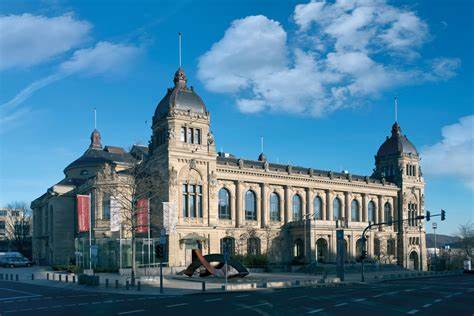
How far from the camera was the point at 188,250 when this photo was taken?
67250 mm

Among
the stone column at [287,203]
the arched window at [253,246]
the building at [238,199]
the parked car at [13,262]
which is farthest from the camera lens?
the parked car at [13,262]

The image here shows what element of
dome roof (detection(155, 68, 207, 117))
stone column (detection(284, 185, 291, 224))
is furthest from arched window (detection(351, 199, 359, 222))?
dome roof (detection(155, 68, 207, 117))

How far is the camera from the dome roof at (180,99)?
68556mm

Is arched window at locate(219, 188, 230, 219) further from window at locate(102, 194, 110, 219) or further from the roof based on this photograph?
window at locate(102, 194, 110, 219)

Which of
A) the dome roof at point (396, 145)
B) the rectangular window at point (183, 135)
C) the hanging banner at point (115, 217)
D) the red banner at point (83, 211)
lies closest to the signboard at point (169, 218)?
the hanging banner at point (115, 217)

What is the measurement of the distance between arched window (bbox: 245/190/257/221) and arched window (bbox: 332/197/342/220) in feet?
53.0

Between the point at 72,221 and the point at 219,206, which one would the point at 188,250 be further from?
the point at 72,221

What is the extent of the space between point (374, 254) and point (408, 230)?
10.5 m

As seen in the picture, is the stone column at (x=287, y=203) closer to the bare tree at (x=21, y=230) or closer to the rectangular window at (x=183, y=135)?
the rectangular window at (x=183, y=135)

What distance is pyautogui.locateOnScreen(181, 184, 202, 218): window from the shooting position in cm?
6825

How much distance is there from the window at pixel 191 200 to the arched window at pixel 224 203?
552 centimetres


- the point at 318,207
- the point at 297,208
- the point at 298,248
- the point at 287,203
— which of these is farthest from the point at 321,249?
the point at 318,207

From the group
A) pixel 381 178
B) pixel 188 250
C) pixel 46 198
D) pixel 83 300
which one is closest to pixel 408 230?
pixel 381 178

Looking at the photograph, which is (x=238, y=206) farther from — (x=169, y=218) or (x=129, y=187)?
(x=129, y=187)
